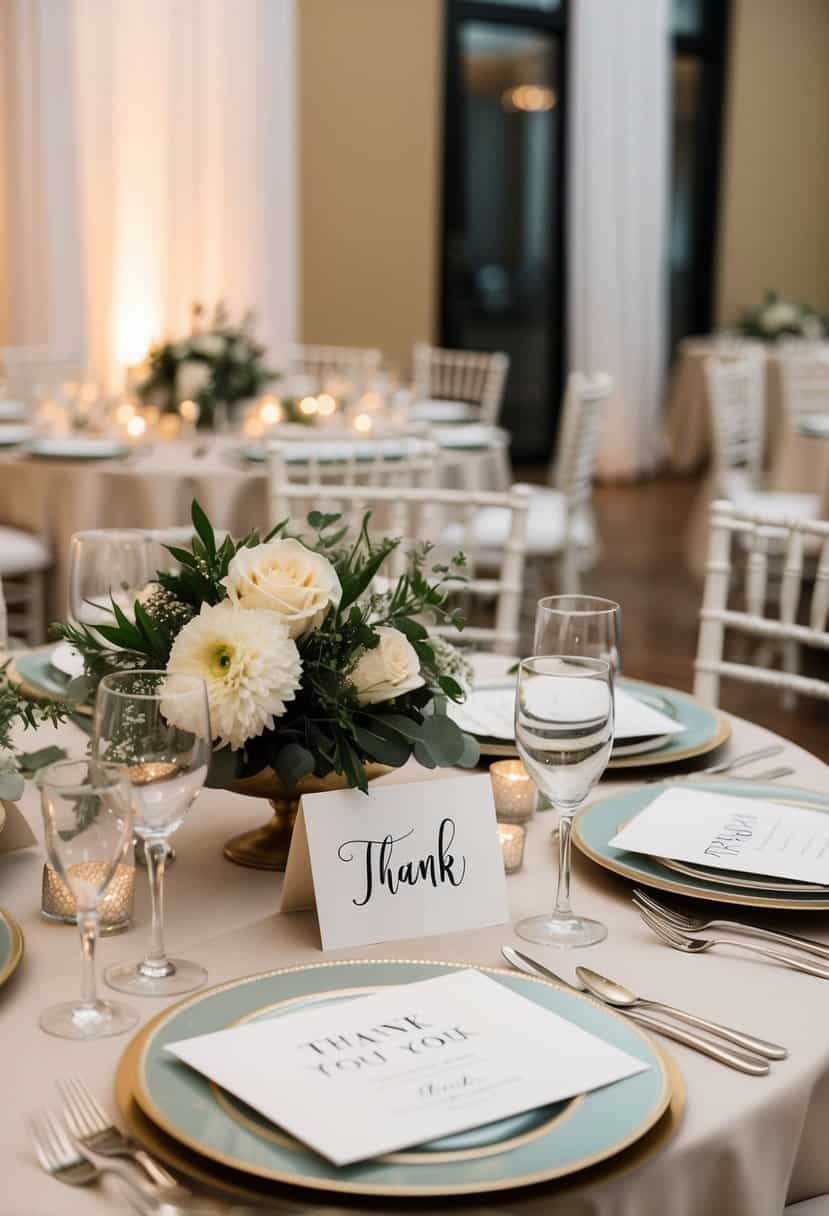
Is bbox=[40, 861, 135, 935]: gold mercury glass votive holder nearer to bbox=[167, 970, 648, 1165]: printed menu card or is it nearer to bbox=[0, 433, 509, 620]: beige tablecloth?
bbox=[167, 970, 648, 1165]: printed menu card

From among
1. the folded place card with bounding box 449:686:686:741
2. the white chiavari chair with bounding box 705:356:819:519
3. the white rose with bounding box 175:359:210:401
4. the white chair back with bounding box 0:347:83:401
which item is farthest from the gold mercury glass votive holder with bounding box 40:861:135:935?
the white chair back with bounding box 0:347:83:401

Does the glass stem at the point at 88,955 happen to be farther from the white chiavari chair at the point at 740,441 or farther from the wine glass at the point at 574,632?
the white chiavari chair at the point at 740,441

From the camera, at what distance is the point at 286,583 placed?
Result: 1069mm

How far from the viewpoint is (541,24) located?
845cm

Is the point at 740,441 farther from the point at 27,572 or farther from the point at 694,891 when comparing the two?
the point at 694,891

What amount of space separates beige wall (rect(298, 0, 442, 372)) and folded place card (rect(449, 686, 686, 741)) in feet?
21.5

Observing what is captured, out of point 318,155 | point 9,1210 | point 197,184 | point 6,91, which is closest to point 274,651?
point 9,1210

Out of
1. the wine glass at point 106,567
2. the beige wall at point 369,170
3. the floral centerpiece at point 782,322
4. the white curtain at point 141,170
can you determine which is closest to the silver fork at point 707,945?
the wine glass at point 106,567

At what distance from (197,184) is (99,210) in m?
0.50

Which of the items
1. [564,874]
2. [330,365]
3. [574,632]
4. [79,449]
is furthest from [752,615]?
[330,365]

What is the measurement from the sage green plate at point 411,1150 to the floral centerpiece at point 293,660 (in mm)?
210

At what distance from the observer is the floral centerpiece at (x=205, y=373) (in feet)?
14.2

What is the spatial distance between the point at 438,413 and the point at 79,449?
1715 millimetres

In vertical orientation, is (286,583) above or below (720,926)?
above
